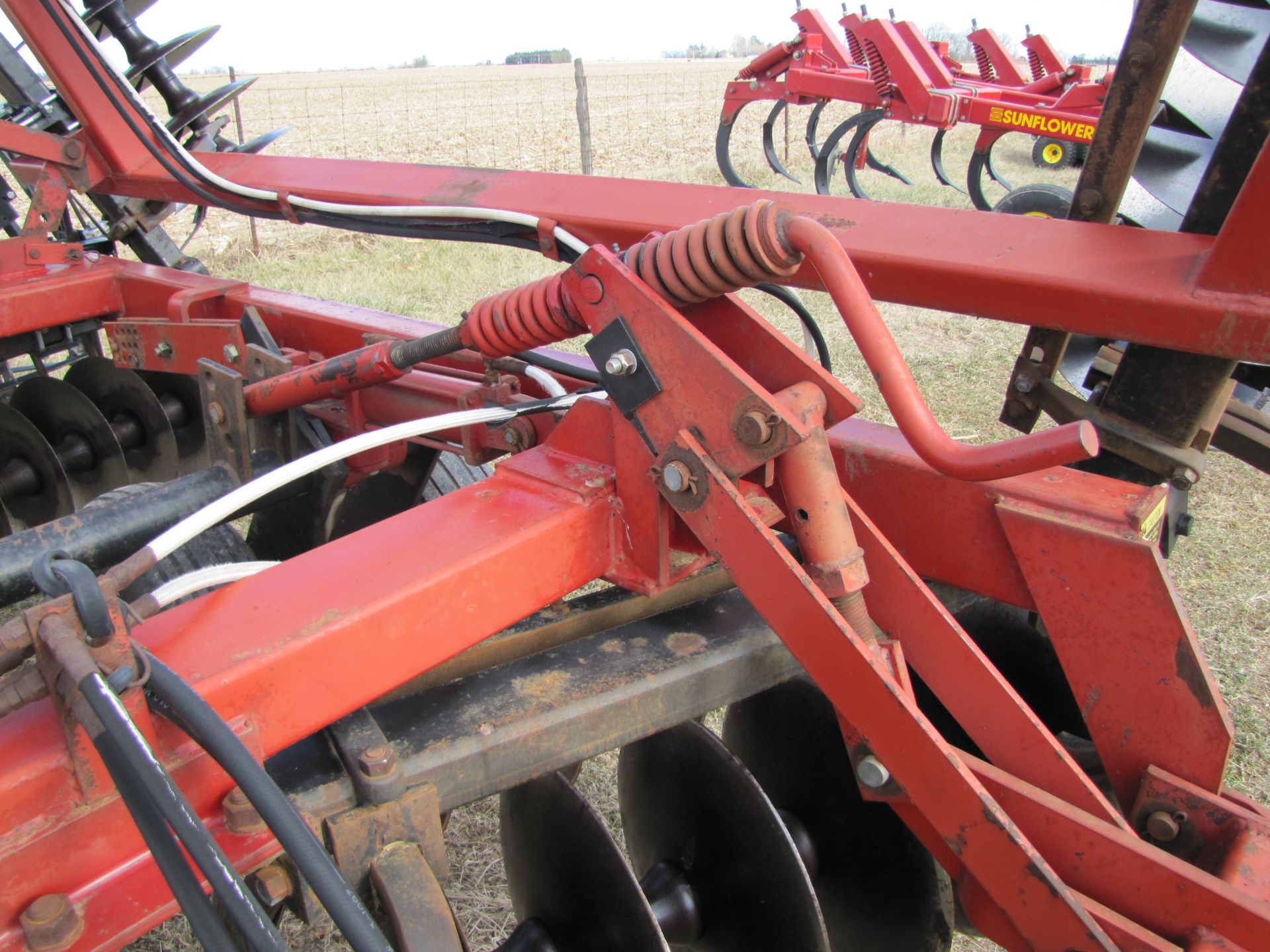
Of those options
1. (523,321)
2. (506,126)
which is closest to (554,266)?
(523,321)

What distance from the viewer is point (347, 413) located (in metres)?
2.07

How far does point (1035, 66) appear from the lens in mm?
9570

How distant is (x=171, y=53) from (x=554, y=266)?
451cm

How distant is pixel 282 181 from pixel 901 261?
1569mm

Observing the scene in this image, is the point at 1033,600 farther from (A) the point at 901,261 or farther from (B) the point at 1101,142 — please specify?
(B) the point at 1101,142

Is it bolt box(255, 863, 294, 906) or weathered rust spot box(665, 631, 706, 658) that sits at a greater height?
weathered rust spot box(665, 631, 706, 658)

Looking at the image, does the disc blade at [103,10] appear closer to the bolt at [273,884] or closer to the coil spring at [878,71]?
the bolt at [273,884]

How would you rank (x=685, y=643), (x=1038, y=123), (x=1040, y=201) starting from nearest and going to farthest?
(x=685, y=643) → (x=1040, y=201) → (x=1038, y=123)

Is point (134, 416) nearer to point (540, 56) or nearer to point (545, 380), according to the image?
point (545, 380)

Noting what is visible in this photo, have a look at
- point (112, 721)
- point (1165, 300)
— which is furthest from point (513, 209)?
point (112, 721)

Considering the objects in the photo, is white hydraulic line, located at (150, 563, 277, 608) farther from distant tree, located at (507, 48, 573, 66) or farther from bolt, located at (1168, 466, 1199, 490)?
distant tree, located at (507, 48, 573, 66)

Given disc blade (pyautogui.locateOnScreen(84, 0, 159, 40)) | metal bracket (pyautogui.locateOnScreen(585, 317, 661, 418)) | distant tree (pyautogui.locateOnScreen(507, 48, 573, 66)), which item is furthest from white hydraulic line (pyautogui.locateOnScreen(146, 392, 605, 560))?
distant tree (pyautogui.locateOnScreen(507, 48, 573, 66))

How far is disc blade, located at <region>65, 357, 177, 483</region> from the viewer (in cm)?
266

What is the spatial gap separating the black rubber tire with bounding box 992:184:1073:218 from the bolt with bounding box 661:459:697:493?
594cm
